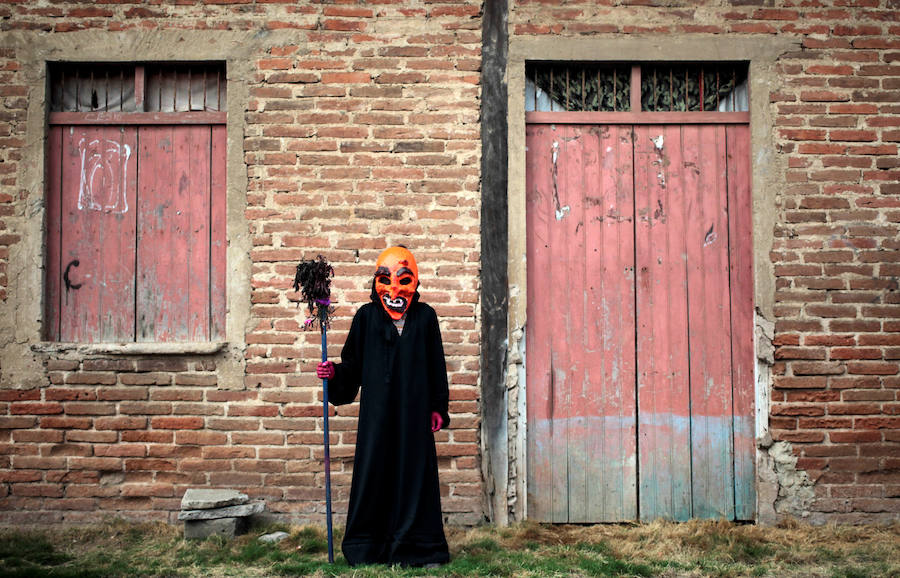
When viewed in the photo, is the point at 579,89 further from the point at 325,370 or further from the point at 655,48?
the point at 325,370

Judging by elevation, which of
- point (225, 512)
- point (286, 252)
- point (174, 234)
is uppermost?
point (174, 234)

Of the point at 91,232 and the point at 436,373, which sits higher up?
the point at 91,232

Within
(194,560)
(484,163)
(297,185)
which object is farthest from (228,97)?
(194,560)

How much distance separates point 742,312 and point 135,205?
4311mm

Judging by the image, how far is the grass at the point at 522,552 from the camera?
3.93 meters

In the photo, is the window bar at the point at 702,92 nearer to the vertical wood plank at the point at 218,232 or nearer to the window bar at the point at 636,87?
the window bar at the point at 636,87

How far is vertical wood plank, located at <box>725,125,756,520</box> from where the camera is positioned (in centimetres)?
495

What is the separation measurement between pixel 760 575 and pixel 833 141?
2898 millimetres

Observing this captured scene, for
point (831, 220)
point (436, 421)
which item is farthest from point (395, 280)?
point (831, 220)

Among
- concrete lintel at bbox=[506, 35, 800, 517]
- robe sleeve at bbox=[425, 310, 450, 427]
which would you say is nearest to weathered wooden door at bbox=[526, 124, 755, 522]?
concrete lintel at bbox=[506, 35, 800, 517]

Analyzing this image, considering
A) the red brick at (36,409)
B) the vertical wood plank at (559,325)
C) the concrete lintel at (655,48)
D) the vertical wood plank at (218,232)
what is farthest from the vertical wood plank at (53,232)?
the vertical wood plank at (559,325)

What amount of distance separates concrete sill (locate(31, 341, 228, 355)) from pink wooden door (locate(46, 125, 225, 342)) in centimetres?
14

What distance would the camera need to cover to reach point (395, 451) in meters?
4.04

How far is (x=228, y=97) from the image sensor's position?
192 inches
